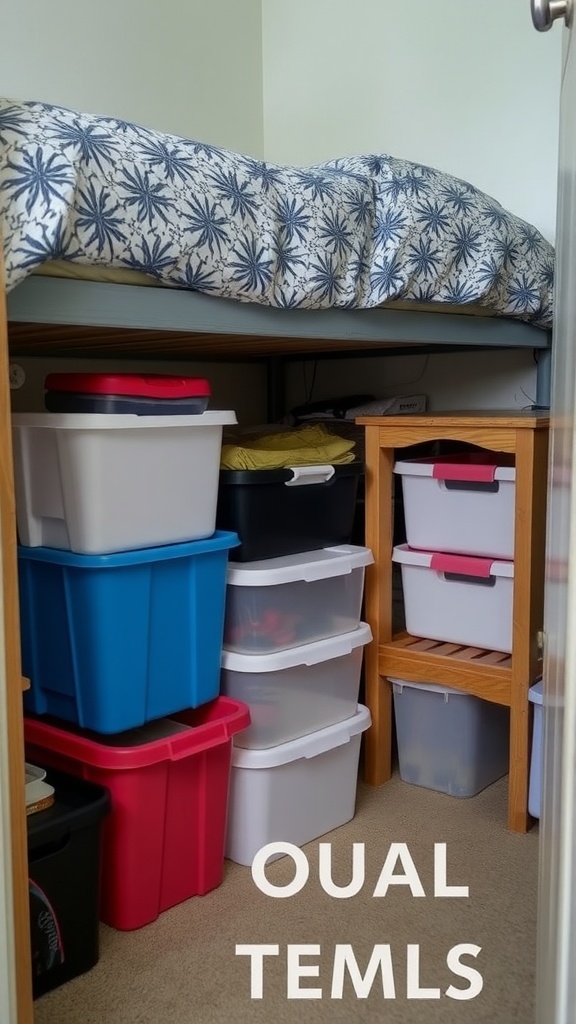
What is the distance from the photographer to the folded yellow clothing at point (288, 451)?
4.95ft

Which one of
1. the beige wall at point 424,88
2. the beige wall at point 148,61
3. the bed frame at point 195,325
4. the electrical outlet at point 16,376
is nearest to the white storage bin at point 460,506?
the bed frame at point 195,325

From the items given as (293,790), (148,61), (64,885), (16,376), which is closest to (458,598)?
(293,790)

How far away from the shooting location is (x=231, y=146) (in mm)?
2445

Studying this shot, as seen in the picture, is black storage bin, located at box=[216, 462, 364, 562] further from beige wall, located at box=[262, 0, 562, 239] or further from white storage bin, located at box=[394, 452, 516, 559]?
beige wall, located at box=[262, 0, 562, 239]

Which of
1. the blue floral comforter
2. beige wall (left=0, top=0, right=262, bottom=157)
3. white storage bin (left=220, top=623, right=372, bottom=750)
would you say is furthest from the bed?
beige wall (left=0, top=0, right=262, bottom=157)

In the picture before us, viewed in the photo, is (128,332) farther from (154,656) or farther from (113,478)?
(154,656)

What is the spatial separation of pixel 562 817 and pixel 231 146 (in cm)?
219

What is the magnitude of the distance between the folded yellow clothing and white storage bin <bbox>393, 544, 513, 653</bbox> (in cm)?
25

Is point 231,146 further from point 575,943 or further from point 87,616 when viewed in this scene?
point 575,943

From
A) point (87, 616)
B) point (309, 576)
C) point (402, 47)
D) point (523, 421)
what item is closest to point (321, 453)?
point (309, 576)

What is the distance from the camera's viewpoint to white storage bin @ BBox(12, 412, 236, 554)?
4.06ft

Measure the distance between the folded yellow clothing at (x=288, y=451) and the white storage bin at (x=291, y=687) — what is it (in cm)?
31

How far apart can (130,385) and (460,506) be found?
718 mm

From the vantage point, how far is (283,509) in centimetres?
157
